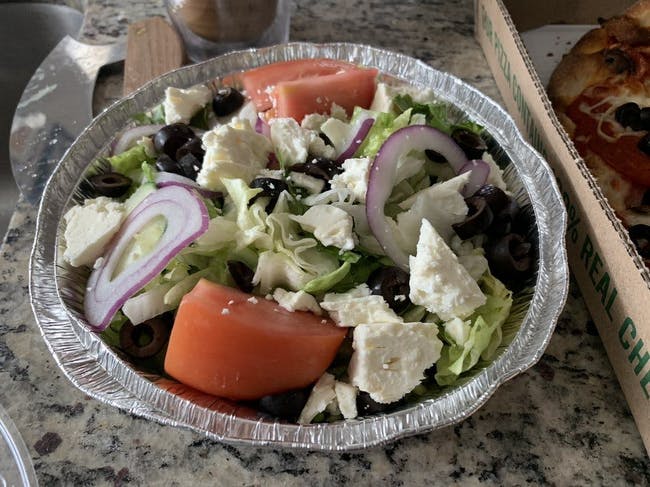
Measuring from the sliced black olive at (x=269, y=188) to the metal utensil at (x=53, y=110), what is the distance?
71 cm

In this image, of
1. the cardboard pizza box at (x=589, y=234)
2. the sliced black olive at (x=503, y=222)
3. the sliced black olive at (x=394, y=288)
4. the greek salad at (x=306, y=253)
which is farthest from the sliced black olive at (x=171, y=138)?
the cardboard pizza box at (x=589, y=234)

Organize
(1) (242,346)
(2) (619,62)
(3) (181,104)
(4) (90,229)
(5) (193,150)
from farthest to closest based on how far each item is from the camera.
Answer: (2) (619,62)
(3) (181,104)
(5) (193,150)
(4) (90,229)
(1) (242,346)

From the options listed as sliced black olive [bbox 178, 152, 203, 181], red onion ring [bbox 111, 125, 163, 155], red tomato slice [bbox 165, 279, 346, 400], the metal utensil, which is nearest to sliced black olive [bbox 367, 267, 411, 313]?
red tomato slice [bbox 165, 279, 346, 400]

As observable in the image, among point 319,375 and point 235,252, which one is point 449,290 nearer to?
point 319,375

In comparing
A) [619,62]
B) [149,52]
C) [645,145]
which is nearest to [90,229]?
[149,52]

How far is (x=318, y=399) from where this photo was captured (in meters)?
1.11

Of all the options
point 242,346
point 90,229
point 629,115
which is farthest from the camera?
point 629,115

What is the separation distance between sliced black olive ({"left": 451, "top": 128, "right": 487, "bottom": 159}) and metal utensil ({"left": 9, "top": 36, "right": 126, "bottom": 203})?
1.05m

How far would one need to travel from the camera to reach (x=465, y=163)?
4.56ft

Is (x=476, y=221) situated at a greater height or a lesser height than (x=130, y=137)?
greater

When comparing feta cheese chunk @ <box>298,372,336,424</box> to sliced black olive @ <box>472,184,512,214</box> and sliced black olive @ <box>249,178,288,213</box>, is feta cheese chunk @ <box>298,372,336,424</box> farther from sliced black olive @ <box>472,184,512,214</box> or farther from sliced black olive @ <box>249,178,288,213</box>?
sliced black olive @ <box>472,184,512,214</box>

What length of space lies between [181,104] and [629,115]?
1150mm

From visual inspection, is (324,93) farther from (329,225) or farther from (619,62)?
(619,62)

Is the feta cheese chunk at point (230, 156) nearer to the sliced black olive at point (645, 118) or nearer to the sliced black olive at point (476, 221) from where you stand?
the sliced black olive at point (476, 221)
